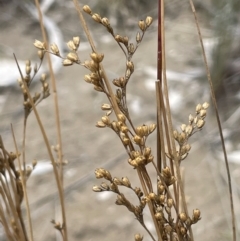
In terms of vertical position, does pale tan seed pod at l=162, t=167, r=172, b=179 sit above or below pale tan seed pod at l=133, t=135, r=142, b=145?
below

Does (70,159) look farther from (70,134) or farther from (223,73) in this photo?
(223,73)

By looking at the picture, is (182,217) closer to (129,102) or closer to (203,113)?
(203,113)

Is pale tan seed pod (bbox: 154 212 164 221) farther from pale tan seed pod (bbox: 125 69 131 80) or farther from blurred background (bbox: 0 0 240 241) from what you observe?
blurred background (bbox: 0 0 240 241)

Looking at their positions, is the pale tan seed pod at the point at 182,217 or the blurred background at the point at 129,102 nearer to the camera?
the pale tan seed pod at the point at 182,217

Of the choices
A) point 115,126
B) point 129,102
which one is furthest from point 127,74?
point 129,102

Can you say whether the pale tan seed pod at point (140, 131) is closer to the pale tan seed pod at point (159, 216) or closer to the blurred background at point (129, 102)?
the pale tan seed pod at point (159, 216)

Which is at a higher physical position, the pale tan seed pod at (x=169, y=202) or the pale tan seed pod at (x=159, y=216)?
the pale tan seed pod at (x=169, y=202)

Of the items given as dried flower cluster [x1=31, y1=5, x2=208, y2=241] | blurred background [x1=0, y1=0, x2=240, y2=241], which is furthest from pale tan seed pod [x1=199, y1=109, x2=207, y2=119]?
blurred background [x1=0, y1=0, x2=240, y2=241]

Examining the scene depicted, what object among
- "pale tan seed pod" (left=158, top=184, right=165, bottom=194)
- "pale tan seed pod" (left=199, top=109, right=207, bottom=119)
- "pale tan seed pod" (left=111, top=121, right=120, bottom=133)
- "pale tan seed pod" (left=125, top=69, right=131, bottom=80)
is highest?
"pale tan seed pod" (left=125, top=69, right=131, bottom=80)

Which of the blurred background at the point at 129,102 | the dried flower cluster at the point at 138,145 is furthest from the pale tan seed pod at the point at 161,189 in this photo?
the blurred background at the point at 129,102
